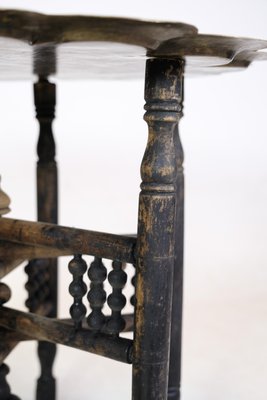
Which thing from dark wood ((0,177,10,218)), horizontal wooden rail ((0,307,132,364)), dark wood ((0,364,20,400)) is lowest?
dark wood ((0,364,20,400))

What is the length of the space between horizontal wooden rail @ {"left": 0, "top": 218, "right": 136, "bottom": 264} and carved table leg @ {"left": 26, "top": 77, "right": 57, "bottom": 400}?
22.3 inches

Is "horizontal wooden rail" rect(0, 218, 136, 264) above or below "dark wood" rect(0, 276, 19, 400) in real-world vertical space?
above

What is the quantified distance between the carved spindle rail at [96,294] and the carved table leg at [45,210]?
27.5 inches

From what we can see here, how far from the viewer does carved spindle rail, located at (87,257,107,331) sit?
222 cm

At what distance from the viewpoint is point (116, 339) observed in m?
2.19

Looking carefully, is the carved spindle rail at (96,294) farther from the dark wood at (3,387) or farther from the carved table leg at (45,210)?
the carved table leg at (45,210)

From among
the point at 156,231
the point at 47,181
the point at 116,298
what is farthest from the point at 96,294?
the point at 47,181

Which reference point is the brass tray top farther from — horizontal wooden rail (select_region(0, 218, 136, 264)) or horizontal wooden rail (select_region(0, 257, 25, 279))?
horizontal wooden rail (select_region(0, 257, 25, 279))

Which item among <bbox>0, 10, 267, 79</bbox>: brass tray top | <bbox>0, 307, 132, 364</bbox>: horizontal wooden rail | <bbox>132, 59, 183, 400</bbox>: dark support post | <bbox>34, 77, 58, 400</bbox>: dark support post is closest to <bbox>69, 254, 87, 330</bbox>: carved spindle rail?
<bbox>0, 307, 132, 364</bbox>: horizontal wooden rail

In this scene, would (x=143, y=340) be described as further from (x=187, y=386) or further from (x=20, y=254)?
(x=187, y=386)

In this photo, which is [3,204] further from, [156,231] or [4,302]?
[156,231]

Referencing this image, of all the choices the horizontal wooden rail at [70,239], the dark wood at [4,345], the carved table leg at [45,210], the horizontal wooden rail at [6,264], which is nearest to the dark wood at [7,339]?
the dark wood at [4,345]

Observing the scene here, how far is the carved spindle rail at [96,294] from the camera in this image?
2.22 metres

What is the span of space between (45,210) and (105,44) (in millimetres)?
1335
